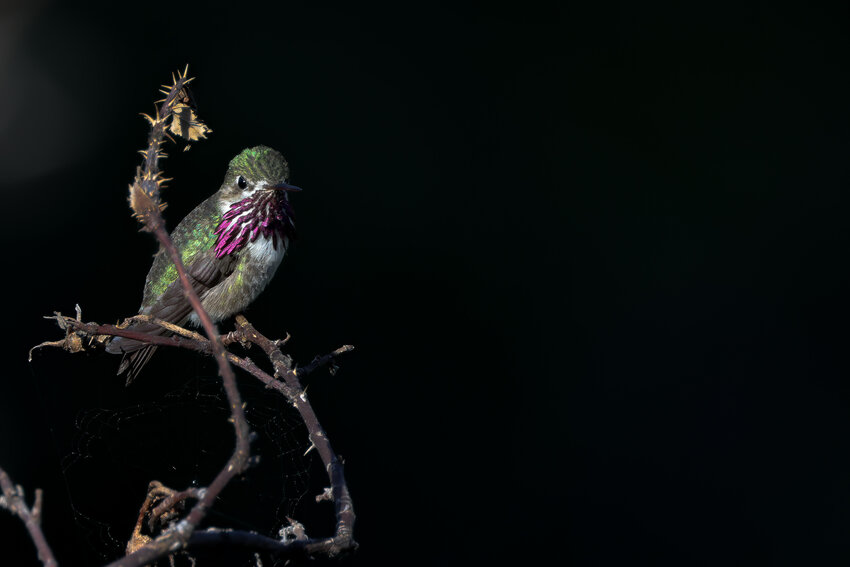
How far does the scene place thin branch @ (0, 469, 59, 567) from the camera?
1.36 feet

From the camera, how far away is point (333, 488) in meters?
0.64

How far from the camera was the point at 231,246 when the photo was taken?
143cm

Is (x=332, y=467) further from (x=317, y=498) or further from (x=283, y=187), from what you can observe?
(x=283, y=187)

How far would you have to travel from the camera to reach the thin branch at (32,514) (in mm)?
414

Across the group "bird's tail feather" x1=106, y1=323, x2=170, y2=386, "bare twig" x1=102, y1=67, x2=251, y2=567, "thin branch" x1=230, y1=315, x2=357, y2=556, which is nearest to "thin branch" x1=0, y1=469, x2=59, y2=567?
"bare twig" x1=102, y1=67, x2=251, y2=567

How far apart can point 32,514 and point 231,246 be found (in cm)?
103

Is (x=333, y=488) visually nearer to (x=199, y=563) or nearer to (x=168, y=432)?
(x=199, y=563)

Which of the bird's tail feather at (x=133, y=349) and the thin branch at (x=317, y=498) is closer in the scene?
the thin branch at (x=317, y=498)

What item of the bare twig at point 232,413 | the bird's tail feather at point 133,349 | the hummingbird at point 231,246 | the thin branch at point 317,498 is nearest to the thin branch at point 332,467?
the thin branch at point 317,498

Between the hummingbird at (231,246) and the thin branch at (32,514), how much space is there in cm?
93

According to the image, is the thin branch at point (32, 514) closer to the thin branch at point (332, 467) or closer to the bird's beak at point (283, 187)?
the thin branch at point (332, 467)

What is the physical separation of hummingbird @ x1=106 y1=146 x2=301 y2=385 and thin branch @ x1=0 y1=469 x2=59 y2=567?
0.93 metres

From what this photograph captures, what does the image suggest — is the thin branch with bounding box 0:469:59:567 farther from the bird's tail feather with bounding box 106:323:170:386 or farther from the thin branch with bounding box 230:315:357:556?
the bird's tail feather with bounding box 106:323:170:386

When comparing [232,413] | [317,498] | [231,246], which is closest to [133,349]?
[231,246]
